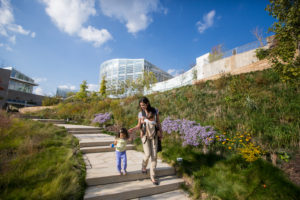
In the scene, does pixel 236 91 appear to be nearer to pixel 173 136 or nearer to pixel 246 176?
pixel 173 136

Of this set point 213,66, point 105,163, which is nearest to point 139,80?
point 213,66

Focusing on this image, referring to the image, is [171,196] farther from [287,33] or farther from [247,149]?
[287,33]

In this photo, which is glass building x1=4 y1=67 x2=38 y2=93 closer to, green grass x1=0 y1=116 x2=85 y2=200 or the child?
green grass x1=0 y1=116 x2=85 y2=200

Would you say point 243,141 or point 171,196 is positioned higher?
point 243,141

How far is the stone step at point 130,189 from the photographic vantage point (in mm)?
2412

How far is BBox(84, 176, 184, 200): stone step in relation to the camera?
2.41 meters

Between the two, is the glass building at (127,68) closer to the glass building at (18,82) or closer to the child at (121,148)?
the glass building at (18,82)

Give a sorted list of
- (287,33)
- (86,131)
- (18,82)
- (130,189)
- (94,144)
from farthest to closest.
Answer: (18,82) → (86,131) → (94,144) → (287,33) → (130,189)

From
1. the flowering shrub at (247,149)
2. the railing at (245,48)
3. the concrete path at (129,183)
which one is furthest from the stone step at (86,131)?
the railing at (245,48)

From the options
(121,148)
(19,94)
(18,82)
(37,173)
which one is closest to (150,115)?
(121,148)

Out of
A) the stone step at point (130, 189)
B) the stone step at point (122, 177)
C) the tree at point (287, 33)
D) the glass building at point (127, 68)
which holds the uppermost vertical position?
the glass building at point (127, 68)

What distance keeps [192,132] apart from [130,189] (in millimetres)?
2701

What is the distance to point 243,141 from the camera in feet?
12.8

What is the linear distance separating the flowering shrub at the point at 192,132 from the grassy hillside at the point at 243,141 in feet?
0.35
